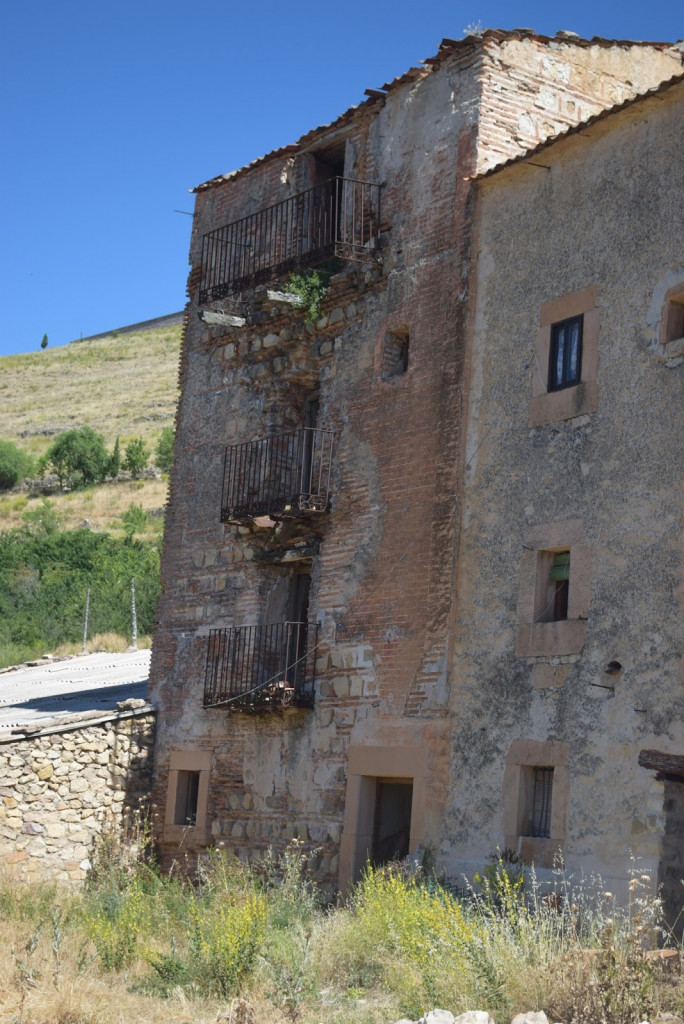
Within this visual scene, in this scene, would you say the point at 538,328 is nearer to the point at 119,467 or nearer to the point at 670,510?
the point at 670,510

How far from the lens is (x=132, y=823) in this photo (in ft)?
64.8

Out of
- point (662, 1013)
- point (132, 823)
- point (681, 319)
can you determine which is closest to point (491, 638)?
point (681, 319)

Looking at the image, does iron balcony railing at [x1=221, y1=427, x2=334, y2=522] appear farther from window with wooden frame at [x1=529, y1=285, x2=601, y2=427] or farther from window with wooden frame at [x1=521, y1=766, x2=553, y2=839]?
window with wooden frame at [x1=521, y1=766, x2=553, y2=839]

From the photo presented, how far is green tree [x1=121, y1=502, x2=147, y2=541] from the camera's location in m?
45.6

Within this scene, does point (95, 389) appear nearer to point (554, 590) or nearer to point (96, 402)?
point (96, 402)

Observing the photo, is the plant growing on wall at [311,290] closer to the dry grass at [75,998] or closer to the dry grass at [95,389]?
the dry grass at [75,998]

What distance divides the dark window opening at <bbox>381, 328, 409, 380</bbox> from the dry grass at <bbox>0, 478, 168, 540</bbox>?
29.5m

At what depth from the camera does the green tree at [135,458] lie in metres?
53.3

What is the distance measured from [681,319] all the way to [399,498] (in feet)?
14.0

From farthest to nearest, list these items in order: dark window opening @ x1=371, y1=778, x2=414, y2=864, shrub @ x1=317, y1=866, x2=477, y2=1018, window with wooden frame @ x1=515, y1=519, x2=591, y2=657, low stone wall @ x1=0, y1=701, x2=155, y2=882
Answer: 1. low stone wall @ x1=0, y1=701, x2=155, y2=882
2. dark window opening @ x1=371, y1=778, x2=414, y2=864
3. window with wooden frame @ x1=515, y1=519, x2=591, y2=657
4. shrub @ x1=317, y1=866, x2=477, y2=1018

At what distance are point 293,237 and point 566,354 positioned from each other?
5851mm

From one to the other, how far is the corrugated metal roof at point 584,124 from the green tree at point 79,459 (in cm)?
3870

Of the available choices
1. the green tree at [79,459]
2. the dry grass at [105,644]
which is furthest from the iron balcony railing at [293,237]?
the green tree at [79,459]

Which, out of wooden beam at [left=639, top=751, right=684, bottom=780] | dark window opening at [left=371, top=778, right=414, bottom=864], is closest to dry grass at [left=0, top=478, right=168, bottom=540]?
dark window opening at [left=371, top=778, right=414, bottom=864]
